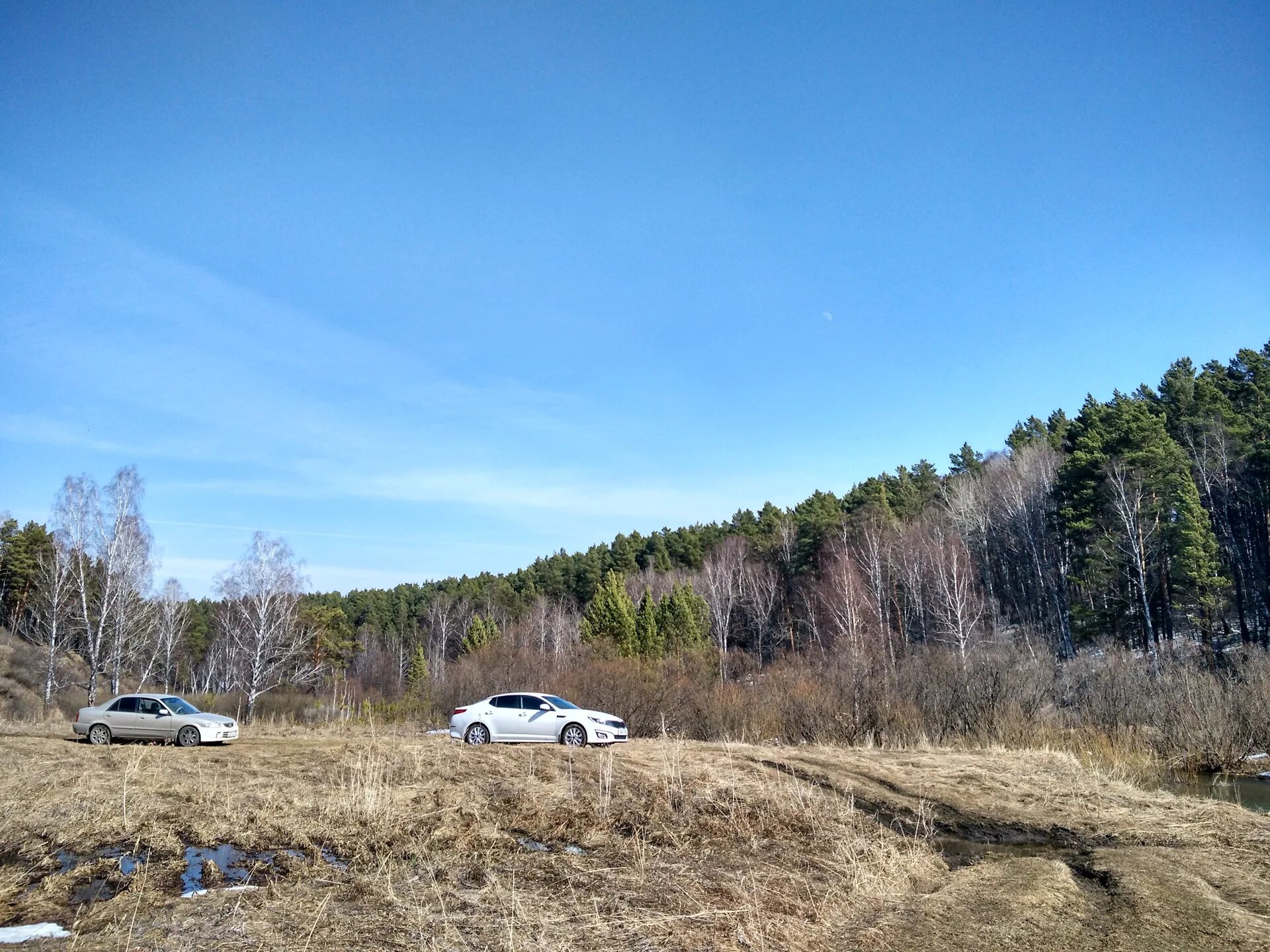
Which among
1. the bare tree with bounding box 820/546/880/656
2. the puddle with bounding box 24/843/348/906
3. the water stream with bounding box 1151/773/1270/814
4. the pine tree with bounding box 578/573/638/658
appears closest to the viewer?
the puddle with bounding box 24/843/348/906

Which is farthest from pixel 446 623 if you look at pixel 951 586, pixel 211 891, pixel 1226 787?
pixel 211 891

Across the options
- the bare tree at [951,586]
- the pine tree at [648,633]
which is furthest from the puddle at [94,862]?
the bare tree at [951,586]

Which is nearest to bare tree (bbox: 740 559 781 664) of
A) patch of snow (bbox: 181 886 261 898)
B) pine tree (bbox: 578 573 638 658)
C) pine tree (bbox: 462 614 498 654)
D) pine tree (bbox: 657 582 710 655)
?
pine tree (bbox: 657 582 710 655)

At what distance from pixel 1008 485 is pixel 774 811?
170 feet

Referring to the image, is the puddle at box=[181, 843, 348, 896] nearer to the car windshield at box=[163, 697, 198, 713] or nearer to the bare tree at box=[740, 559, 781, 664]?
the car windshield at box=[163, 697, 198, 713]

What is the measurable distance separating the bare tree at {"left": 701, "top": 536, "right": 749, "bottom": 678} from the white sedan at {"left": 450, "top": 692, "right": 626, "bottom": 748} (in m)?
33.8

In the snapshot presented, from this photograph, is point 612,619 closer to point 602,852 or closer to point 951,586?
point 951,586

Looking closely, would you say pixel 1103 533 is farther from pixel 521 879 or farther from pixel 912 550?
pixel 521 879

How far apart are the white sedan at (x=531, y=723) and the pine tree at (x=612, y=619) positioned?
19.3m

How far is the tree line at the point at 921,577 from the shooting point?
37.8 metres

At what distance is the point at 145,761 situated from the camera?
630 inches

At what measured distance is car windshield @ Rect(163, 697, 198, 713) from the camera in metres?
20.5

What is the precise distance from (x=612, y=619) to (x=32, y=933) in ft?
124

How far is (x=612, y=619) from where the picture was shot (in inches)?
1720
